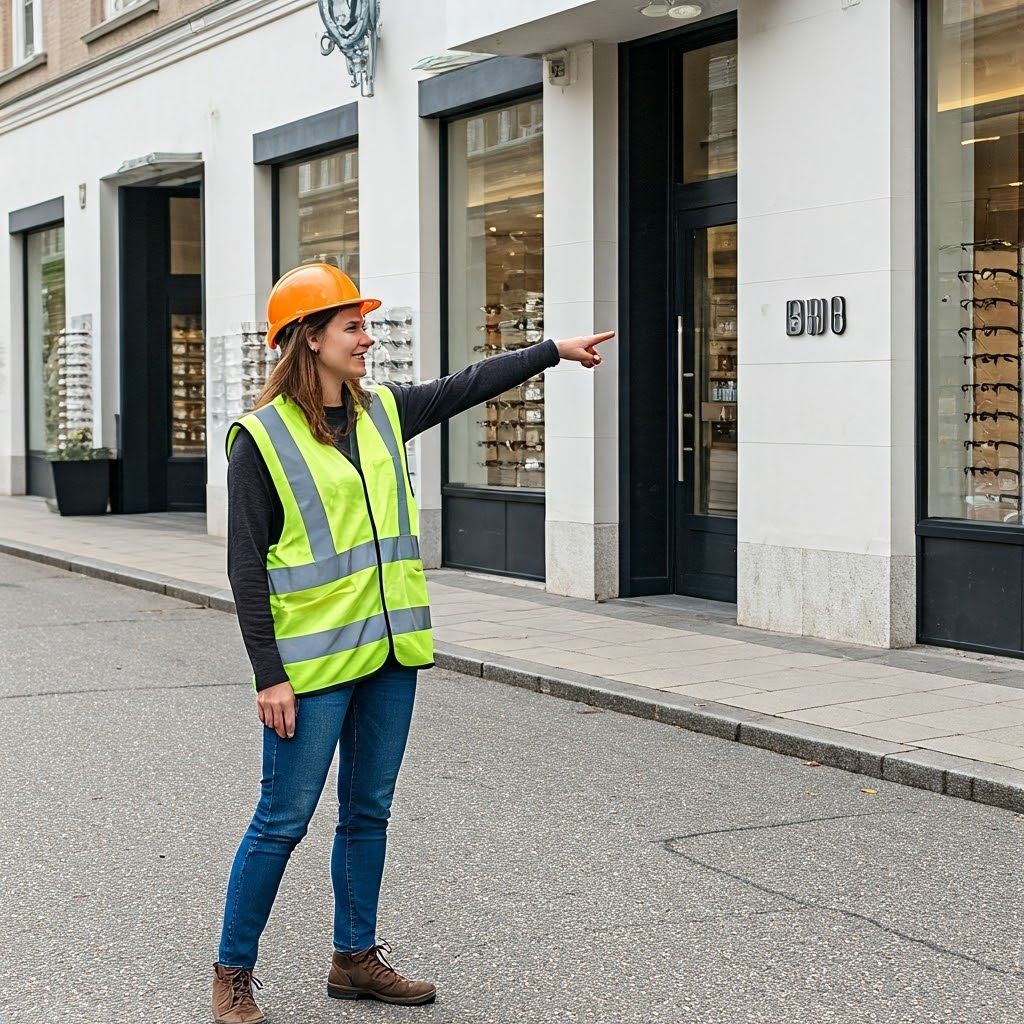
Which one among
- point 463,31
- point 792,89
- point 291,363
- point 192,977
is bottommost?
point 192,977

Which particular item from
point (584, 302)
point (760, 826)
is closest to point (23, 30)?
point (584, 302)

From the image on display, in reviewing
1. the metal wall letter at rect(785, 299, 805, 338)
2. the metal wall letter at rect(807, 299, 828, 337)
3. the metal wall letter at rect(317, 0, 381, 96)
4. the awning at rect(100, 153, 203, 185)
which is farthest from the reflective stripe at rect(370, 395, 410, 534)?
the awning at rect(100, 153, 203, 185)

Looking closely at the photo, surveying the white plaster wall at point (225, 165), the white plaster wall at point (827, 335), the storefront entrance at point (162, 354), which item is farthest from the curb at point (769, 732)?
the storefront entrance at point (162, 354)

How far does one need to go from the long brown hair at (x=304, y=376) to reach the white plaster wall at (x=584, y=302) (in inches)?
315

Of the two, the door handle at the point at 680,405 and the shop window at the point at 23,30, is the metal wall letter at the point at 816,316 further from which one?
the shop window at the point at 23,30

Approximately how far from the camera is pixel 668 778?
22.9 feet

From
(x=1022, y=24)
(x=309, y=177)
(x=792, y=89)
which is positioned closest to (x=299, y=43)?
(x=309, y=177)

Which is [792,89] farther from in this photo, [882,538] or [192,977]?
[192,977]

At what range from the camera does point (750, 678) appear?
349 inches

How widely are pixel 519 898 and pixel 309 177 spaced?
12567 mm

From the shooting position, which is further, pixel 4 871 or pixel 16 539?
pixel 16 539

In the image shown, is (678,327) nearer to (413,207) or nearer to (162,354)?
(413,207)

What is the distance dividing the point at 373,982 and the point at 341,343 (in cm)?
167

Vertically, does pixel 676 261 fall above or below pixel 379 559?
above
